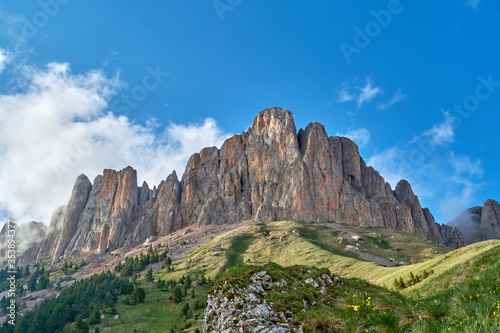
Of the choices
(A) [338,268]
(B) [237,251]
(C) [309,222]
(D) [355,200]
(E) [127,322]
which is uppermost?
(D) [355,200]

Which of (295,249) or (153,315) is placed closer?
(153,315)

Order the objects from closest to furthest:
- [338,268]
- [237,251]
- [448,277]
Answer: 1. [448,277]
2. [338,268]
3. [237,251]

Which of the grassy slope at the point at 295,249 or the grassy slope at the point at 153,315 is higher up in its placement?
the grassy slope at the point at 295,249

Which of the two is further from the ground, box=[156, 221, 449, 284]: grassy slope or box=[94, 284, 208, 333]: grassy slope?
box=[156, 221, 449, 284]: grassy slope

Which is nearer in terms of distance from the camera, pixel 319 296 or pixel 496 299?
pixel 496 299

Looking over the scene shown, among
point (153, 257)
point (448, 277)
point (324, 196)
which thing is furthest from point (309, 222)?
point (448, 277)

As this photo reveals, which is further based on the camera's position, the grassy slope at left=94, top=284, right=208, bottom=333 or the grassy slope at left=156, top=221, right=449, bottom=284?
the grassy slope at left=156, top=221, right=449, bottom=284

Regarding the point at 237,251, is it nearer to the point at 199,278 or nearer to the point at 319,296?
the point at 199,278

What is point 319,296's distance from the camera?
59.4 feet

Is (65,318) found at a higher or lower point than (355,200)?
lower

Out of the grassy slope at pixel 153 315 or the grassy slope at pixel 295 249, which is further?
the grassy slope at pixel 295 249

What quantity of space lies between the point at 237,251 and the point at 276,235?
19446 millimetres

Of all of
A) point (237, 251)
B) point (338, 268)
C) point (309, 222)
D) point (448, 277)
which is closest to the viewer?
point (448, 277)

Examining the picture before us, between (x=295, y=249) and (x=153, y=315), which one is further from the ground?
(x=295, y=249)
